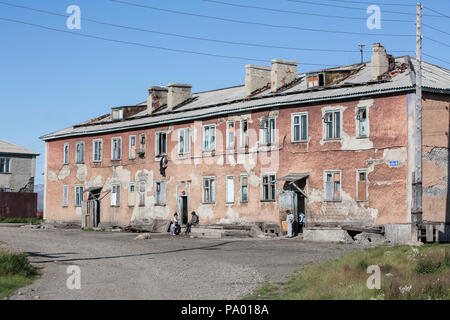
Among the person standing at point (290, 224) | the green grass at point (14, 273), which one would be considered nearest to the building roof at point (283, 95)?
the person standing at point (290, 224)

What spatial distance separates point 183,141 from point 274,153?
7.84m

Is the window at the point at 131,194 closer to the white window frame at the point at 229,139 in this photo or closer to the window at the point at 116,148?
the window at the point at 116,148

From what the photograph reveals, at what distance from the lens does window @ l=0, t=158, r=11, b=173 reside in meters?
74.0

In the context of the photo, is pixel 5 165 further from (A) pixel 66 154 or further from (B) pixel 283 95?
(B) pixel 283 95

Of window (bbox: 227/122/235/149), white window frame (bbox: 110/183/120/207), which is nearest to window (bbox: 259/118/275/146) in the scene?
window (bbox: 227/122/235/149)

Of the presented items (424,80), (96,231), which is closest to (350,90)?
(424,80)

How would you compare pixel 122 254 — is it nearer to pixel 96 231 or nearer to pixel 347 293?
pixel 347 293

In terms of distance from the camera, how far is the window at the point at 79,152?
5622cm

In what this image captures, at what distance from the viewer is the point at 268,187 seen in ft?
140

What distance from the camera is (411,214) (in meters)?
34.8

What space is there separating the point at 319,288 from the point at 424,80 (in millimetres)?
21916

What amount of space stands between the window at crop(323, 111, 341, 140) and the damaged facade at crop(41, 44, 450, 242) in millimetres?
74
